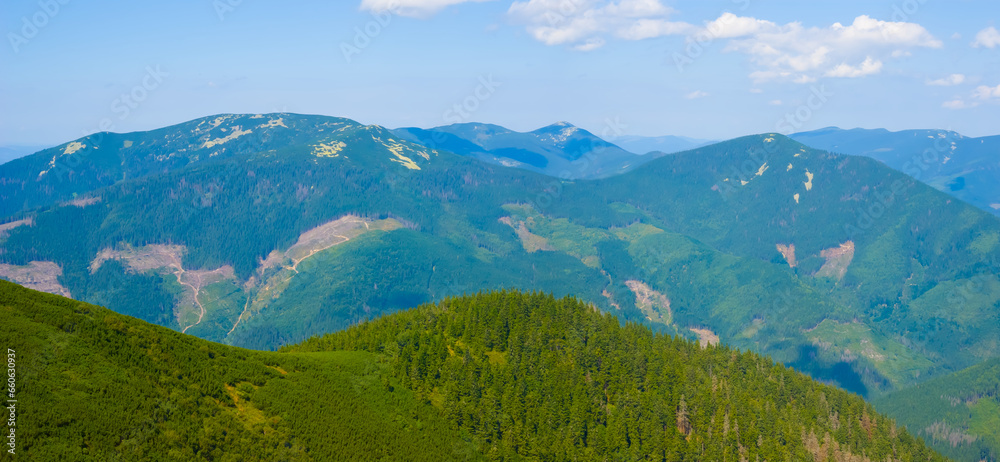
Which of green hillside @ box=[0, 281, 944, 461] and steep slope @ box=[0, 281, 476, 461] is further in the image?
green hillside @ box=[0, 281, 944, 461]

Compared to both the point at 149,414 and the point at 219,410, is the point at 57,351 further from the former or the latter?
the point at 219,410

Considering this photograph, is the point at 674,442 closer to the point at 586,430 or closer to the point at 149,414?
the point at 586,430

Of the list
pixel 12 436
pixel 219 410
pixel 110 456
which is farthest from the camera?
pixel 219 410

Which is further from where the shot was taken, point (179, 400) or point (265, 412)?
point (265, 412)

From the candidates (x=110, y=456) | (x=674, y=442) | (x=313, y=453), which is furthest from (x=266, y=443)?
(x=674, y=442)

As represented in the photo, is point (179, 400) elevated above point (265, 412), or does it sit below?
above

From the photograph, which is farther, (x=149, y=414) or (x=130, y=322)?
(x=130, y=322)

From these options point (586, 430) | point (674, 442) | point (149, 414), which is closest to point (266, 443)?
point (149, 414)

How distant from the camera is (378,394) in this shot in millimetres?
187500

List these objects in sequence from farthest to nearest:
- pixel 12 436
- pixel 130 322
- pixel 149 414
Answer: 1. pixel 130 322
2. pixel 149 414
3. pixel 12 436

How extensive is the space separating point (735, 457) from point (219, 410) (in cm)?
13739

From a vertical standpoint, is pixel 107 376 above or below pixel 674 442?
above

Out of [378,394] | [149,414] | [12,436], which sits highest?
[12,436]

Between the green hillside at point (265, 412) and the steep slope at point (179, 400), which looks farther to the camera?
the green hillside at point (265, 412)
